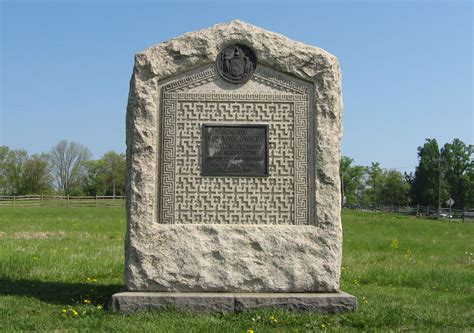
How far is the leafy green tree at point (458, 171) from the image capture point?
258ft

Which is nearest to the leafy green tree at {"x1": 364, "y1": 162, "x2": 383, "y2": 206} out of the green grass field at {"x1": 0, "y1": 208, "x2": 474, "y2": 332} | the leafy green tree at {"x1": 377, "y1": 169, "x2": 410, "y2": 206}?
the leafy green tree at {"x1": 377, "y1": 169, "x2": 410, "y2": 206}

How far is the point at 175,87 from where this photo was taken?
25.1ft

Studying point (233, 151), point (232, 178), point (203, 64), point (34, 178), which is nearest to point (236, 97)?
point (203, 64)

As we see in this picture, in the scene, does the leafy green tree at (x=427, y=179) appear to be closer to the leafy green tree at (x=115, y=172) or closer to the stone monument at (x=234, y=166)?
the leafy green tree at (x=115, y=172)

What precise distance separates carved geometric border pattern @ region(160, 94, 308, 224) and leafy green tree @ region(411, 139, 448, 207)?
72665 millimetres

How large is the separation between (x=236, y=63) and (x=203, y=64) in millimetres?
470

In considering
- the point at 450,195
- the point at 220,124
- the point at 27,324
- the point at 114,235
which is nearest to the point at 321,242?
the point at 220,124

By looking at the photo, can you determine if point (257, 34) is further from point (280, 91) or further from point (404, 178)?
point (404, 178)

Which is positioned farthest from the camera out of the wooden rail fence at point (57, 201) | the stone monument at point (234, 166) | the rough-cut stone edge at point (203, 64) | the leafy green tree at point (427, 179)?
the leafy green tree at point (427, 179)

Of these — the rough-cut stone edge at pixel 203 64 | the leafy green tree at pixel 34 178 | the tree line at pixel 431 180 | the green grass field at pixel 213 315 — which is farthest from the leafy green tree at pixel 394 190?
the rough-cut stone edge at pixel 203 64

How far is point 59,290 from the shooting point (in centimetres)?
816

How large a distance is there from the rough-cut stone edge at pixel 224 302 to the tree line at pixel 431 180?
6792 centimetres

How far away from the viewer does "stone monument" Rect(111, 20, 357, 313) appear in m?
7.25

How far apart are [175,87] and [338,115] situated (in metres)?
2.36
